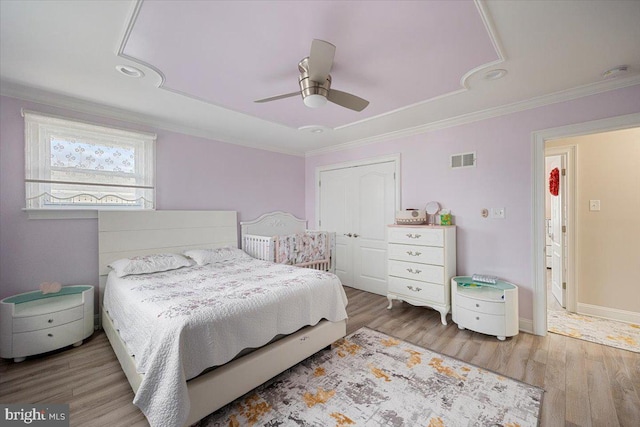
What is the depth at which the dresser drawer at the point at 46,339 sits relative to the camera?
2162 mm

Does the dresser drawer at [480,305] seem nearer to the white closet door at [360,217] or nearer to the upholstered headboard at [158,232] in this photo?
the white closet door at [360,217]

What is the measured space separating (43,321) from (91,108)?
2152 millimetres

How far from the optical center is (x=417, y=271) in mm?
3168

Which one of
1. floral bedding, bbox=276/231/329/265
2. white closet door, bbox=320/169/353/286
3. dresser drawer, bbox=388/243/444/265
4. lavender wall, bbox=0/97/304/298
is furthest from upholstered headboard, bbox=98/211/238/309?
dresser drawer, bbox=388/243/444/265

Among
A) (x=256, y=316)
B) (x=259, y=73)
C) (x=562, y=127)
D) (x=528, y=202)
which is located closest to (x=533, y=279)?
(x=528, y=202)

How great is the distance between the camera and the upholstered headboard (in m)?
2.88

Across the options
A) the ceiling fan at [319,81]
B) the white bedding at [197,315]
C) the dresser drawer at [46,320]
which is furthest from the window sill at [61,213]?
the ceiling fan at [319,81]

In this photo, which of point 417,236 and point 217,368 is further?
point 417,236

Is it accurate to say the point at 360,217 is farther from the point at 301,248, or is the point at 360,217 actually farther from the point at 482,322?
the point at 482,322

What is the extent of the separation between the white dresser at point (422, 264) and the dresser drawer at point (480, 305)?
214mm

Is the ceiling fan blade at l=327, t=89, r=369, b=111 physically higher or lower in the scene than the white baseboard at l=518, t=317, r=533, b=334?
higher

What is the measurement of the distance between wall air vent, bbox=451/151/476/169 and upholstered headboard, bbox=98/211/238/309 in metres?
3.17

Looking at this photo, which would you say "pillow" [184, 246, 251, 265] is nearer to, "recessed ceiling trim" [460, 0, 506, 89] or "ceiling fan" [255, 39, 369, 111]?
"ceiling fan" [255, 39, 369, 111]

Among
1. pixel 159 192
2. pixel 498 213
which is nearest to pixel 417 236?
pixel 498 213
